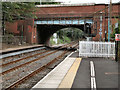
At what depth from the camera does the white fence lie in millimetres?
17266

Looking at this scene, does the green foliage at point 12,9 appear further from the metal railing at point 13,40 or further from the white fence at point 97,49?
the white fence at point 97,49

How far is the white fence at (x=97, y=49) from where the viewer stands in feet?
56.6

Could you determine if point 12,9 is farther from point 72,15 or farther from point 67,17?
point 72,15

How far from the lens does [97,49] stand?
17.5 metres

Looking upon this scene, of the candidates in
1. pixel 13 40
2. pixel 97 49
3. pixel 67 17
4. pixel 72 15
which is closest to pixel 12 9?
pixel 13 40

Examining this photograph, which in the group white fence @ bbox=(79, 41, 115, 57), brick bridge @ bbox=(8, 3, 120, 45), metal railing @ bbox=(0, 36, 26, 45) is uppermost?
brick bridge @ bbox=(8, 3, 120, 45)

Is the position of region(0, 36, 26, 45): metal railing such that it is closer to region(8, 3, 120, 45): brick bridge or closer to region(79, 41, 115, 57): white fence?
region(8, 3, 120, 45): brick bridge

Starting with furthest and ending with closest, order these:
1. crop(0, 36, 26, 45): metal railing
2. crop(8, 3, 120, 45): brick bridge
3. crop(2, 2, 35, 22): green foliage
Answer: crop(8, 3, 120, 45): brick bridge < crop(0, 36, 26, 45): metal railing < crop(2, 2, 35, 22): green foliage

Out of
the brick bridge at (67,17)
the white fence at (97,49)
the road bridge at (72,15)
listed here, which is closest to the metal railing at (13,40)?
the brick bridge at (67,17)

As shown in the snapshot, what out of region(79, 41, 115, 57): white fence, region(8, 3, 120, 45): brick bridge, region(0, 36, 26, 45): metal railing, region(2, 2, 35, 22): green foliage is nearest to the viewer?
region(79, 41, 115, 57): white fence

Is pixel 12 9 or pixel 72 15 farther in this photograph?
pixel 72 15

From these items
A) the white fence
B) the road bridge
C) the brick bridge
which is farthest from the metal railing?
the white fence

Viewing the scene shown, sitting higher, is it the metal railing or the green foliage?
the green foliage

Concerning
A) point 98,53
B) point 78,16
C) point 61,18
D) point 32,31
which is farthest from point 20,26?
point 98,53
